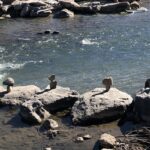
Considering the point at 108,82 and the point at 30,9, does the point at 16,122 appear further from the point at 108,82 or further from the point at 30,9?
the point at 30,9

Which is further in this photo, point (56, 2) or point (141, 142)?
point (56, 2)

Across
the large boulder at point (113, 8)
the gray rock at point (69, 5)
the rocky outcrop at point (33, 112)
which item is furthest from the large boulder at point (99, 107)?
the gray rock at point (69, 5)

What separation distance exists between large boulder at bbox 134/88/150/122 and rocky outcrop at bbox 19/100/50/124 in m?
4.73

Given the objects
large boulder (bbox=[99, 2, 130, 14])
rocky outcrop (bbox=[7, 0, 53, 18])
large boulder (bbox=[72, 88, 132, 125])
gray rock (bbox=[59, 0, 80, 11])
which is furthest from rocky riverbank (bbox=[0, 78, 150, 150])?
gray rock (bbox=[59, 0, 80, 11])

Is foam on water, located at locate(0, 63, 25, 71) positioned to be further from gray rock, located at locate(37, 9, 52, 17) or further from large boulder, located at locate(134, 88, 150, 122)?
gray rock, located at locate(37, 9, 52, 17)

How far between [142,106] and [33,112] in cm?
562

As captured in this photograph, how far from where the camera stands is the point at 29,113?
27656mm

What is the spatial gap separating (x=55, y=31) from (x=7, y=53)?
302 inches

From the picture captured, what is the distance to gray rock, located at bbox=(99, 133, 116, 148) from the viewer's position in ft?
79.6

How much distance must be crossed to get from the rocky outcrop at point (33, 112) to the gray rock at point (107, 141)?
4.32 metres

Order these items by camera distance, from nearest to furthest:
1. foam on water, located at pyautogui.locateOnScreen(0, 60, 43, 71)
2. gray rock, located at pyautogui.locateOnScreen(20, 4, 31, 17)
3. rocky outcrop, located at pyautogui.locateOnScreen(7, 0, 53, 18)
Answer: foam on water, located at pyautogui.locateOnScreen(0, 60, 43, 71)
rocky outcrop, located at pyautogui.locateOnScreen(7, 0, 53, 18)
gray rock, located at pyautogui.locateOnScreen(20, 4, 31, 17)

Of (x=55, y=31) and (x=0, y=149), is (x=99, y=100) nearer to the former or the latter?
(x=0, y=149)

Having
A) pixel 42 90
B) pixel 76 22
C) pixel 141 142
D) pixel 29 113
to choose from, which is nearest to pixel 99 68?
pixel 42 90

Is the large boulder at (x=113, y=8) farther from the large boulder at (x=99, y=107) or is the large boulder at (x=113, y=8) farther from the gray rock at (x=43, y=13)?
the large boulder at (x=99, y=107)
